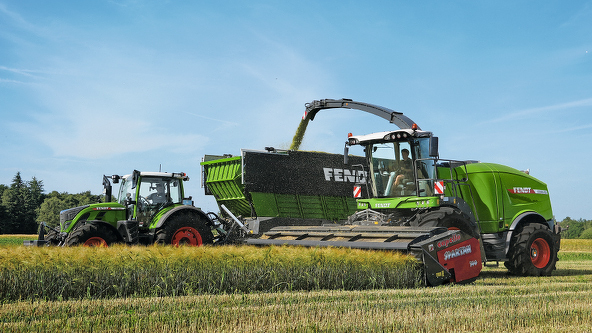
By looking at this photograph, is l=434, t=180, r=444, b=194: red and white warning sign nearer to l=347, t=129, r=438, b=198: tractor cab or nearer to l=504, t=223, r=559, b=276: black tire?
l=347, t=129, r=438, b=198: tractor cab

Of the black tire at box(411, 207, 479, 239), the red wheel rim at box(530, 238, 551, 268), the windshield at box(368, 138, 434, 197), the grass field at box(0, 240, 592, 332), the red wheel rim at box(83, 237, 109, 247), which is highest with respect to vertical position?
the windshield at box(368, 138, 434, 197)

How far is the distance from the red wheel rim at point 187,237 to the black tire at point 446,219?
15.7 ft

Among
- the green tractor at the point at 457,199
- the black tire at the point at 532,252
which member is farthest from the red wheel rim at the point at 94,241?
the black tire at the point at 532,252

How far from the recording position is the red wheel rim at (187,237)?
1101cm

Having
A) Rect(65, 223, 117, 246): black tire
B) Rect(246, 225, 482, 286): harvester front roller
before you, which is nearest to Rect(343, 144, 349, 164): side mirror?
Rect(246, 225, 482, 286): harvester front roller

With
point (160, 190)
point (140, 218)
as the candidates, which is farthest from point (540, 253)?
point (140, 218)

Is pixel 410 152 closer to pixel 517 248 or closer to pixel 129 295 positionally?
pixel 517 248

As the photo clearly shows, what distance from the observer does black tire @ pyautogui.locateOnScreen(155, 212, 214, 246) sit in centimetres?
1087

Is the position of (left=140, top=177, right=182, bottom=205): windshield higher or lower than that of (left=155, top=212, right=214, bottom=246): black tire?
higher

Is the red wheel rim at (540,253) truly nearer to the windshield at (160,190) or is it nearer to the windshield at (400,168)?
the windshield at (400,168)

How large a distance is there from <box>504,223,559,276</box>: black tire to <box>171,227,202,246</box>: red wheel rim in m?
6.28

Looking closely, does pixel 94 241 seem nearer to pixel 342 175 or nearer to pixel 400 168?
pixel 400 168

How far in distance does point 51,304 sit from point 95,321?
53.1 inches

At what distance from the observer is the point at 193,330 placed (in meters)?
4.53
